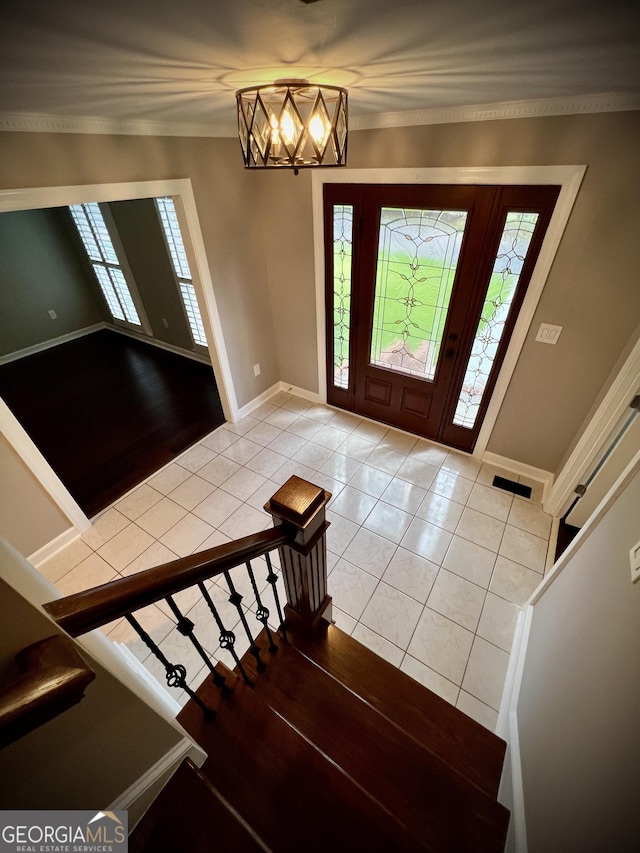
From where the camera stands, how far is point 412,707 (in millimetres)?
1404

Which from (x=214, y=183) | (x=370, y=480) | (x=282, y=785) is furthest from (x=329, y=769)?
(x=214, y=183)

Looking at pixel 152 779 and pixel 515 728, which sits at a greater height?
pixel 152 779

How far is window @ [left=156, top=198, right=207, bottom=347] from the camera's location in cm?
388

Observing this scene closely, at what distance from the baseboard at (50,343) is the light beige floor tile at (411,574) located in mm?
5929

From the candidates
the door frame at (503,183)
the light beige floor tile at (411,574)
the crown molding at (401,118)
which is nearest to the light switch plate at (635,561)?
the light beige floor tile at (411,574)

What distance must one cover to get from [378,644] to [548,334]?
90.9 inches

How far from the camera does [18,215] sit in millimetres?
4625

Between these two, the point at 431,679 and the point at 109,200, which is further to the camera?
the point at 109,200

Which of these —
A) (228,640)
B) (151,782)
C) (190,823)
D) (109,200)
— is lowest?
(190,823)

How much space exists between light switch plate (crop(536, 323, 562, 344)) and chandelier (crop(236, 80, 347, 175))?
1.85 metres

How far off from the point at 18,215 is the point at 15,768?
6.37 m

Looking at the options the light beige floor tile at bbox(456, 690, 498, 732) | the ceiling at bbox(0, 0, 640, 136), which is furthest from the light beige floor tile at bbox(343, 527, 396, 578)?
the ceiling at bbox(0, 0, 640, 136)

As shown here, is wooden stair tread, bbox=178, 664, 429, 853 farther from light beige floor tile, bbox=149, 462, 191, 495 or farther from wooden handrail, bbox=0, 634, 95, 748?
light beige floor tile, bbox=149, 462, 191, 495

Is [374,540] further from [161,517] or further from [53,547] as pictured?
[53,547]
